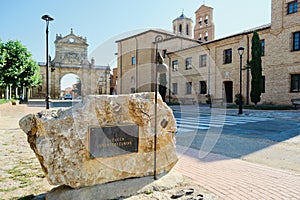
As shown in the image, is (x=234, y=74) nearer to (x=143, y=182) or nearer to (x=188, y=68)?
(x=188, y=68)

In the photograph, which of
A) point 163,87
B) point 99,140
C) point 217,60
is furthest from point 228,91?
point 99,140

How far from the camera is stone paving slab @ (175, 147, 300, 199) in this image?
307 centimetres

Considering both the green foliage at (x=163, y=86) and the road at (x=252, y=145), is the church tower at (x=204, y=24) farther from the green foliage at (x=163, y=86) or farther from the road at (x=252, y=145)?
the road at (x=252, y=145)

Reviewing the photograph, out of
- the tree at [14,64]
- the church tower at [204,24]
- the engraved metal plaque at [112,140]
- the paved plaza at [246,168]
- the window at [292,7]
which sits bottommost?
the paved plaza at [246,168]

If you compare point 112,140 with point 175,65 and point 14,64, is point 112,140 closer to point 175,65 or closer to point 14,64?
point 14,64

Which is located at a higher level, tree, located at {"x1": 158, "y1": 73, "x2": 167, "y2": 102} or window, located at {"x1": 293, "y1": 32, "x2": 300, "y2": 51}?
window, located at {"x1": 293, "y1": 32, "x2": 300, "y2": 51}

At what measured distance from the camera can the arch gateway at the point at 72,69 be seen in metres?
44.0

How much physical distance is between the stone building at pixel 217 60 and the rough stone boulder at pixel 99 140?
36.0 feet

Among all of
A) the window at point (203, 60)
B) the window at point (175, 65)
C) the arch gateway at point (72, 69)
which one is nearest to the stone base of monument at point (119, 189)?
the window at point (203, 60)

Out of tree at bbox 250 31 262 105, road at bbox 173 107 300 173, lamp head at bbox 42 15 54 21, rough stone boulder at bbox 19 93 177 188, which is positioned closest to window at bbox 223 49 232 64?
tree at bbox 250 31 262 105

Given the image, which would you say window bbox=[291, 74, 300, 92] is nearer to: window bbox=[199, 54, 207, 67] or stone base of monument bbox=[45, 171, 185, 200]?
window bbox=[199, 54, 207, 67]

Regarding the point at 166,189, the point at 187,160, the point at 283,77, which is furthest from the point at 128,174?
the point at 283,77

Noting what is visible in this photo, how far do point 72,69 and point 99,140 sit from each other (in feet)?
154

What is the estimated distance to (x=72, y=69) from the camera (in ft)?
153
